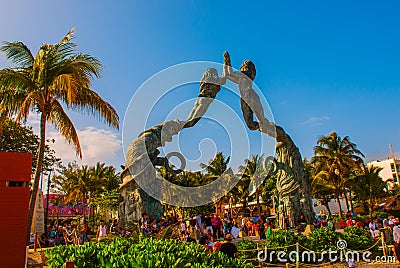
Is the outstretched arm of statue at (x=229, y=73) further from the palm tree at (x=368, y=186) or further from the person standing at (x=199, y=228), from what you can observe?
the palm tree at (x=368, y=186)

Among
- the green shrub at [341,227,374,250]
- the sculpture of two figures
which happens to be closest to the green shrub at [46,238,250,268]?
the green shrub at [341,227,374,250]

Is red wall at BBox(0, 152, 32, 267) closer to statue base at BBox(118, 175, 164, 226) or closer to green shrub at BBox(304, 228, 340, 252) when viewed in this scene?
green shrub at BBox(304, 228, 340, 252)

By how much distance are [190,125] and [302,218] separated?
8609 mm

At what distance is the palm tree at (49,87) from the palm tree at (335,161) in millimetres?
→ 24276

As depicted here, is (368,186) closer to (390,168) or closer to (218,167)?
(218,167)

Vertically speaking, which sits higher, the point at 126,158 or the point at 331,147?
the point at 331,147

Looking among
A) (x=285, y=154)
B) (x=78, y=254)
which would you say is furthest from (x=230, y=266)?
(x=285, y=154)

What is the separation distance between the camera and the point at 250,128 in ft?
73.0

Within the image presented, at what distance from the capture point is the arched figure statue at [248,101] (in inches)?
863

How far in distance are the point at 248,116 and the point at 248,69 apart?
321 centimetres

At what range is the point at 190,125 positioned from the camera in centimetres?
2080

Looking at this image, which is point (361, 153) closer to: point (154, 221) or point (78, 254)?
point (154, 221)

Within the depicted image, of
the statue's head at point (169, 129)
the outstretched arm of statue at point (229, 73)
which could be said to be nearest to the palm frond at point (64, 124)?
the statue's head at point (169, 129)

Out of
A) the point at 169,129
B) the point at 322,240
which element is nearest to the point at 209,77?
the point at 169,129
